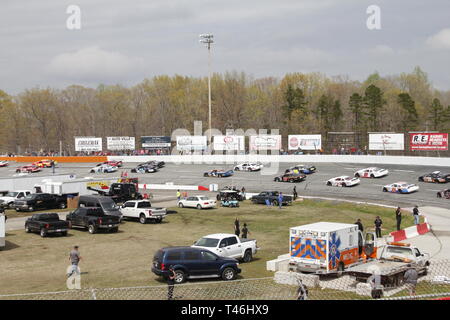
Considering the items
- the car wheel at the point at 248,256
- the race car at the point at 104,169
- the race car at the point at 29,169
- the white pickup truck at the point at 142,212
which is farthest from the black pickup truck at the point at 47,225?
the race car at the point at 29,169

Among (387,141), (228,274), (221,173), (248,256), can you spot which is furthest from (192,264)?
(387,141)

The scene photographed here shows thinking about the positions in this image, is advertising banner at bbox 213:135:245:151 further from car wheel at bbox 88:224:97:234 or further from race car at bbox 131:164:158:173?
car wheel at bbox 88:224:97:234

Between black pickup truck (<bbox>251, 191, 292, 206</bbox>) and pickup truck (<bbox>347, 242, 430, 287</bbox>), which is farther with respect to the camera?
black pickup truck (<bbox>251, 191, 292, 206</bbox>)

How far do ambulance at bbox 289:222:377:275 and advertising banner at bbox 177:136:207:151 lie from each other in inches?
2876

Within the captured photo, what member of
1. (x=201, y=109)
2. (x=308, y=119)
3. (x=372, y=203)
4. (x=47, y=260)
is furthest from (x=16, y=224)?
(x=201, y=109)

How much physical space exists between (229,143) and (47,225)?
62.5 meters

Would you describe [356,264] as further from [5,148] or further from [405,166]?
[5,148]

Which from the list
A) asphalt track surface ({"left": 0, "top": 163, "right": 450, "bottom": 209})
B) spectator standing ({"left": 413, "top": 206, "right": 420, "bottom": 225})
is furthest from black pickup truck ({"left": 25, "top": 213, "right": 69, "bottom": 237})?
asphalt track surface ({"left": 0, "top": 163, "right": 450, "bottom": 209})

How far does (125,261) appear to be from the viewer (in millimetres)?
23812

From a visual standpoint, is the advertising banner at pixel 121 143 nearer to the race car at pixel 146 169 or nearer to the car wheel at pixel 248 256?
the race car at pixel 146 169

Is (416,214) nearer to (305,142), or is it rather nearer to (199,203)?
(199,203)

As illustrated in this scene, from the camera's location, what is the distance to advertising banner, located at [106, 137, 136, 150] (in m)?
101

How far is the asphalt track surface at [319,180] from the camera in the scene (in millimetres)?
50812

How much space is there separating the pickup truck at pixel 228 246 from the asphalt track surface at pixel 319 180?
26.7 m
